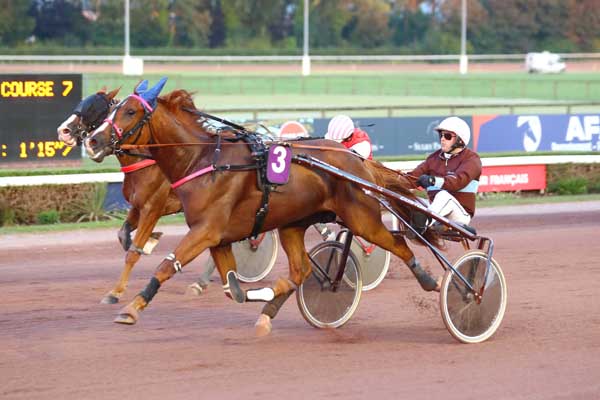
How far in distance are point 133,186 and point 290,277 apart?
2.14 meters

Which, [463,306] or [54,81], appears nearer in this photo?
[463,306]

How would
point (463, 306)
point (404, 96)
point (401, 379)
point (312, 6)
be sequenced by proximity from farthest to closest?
point (312, 6)
point (404, 96)
point (463, 306)
point (401, 379)

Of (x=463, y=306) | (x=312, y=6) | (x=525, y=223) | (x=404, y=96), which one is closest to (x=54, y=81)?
(x=525, y=223)

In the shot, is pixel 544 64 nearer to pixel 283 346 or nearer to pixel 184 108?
pixel 184 108

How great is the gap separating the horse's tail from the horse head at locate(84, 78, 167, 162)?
1.61 metres

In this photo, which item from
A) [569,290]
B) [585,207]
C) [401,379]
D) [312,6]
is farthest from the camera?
[312,6]

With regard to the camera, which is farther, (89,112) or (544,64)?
(544,64)

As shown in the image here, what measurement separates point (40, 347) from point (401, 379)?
2309 mm

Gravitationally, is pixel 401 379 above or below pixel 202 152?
below

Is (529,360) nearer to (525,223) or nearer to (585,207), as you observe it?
(525,223)

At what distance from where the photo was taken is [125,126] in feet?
23.5

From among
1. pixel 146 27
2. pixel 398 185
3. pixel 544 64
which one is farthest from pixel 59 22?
pixel 398 185

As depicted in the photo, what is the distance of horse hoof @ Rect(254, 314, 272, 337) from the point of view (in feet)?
24.5

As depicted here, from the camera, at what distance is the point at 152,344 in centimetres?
736
